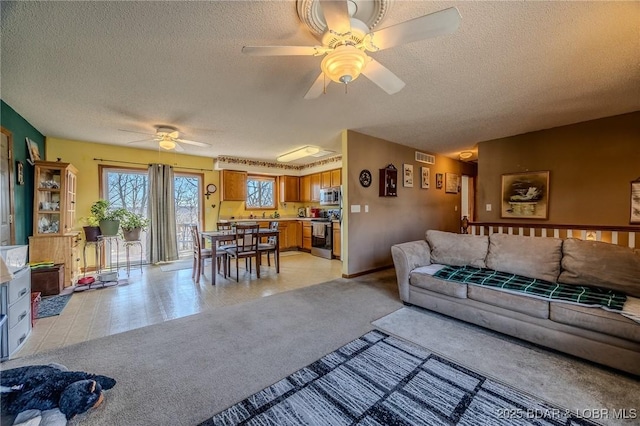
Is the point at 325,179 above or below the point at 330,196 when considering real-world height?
above

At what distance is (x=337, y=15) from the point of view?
1.39m

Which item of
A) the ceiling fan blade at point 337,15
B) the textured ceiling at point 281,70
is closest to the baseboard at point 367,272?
the textured ceiling at point 281,70

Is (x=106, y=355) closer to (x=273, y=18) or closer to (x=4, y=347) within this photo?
(x=4, y=347)

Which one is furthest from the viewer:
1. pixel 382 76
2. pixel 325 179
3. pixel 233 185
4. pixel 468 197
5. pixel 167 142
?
pixel 468 197

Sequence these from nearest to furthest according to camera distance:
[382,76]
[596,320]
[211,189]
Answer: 1. [596,320]
2. [382,76]
3. [211,189]

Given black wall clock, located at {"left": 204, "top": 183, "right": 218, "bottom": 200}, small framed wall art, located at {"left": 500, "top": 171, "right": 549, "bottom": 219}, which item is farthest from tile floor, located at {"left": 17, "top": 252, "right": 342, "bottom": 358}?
small framed wall art, located at {"left": 500, "top": 171, "right": 549, "bottom": 219}

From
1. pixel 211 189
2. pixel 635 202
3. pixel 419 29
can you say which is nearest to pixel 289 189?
pixel 211 189

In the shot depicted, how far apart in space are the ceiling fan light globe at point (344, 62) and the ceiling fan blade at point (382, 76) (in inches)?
4.4

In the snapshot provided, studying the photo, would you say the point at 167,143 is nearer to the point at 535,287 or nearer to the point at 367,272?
the point at 367,272

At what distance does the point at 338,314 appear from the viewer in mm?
2795

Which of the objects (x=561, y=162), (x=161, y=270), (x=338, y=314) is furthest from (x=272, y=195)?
(x=561, y=162)

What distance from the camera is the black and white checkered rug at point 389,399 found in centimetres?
141

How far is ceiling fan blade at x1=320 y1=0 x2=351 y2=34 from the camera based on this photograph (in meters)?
A: 1.30

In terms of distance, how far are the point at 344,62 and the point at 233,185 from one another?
17.5 feet
